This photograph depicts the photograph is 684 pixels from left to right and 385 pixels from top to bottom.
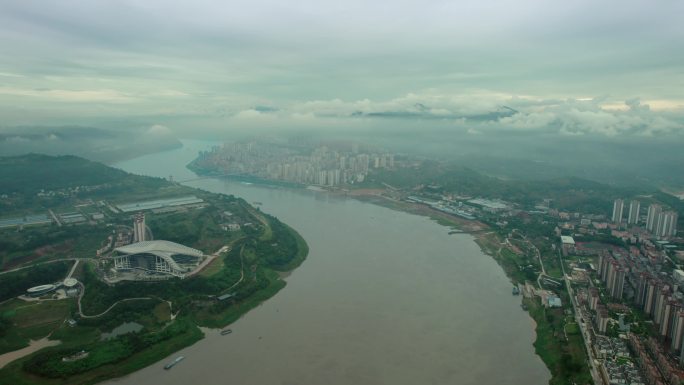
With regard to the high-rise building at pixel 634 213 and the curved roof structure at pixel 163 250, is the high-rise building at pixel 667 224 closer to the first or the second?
the high-rise building at pixel 634 213

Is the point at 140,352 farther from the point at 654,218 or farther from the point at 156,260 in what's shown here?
the point at 654,218

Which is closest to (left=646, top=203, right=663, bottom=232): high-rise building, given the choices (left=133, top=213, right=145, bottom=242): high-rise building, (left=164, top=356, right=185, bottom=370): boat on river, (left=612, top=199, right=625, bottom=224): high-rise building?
(left=612, top=199, right=625, bottom=224): high-rise building

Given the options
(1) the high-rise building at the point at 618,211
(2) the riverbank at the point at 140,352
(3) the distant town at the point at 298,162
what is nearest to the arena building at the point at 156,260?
(2) the riverbank at the point at 140,352

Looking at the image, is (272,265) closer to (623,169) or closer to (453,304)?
(453,304)

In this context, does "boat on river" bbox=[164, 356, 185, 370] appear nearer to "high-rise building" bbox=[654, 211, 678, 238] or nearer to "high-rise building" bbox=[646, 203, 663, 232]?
"high-rise building" bbox=[654, 211, 678, 238]

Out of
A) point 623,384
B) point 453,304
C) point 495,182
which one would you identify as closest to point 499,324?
point 453,304

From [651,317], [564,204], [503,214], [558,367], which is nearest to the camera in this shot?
[558,367]
